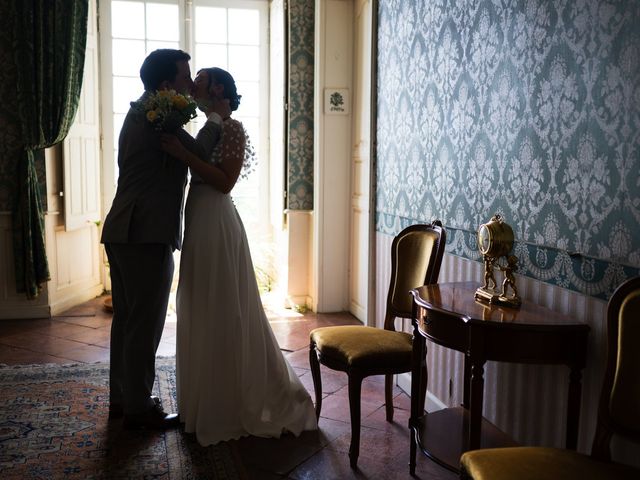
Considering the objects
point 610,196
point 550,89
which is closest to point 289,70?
point 550,89

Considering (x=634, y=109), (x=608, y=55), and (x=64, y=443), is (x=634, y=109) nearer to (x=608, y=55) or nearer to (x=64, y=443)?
(x=608, y=55)

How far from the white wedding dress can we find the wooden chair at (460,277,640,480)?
1368mm

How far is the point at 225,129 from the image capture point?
289 centimetres

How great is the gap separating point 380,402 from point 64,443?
1587mm

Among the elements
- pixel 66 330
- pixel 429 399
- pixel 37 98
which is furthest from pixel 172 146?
pixel 37 98

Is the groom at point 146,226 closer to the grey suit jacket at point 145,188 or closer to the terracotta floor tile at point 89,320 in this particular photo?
the grey suit jacket at point 145,188

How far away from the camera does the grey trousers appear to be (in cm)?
280

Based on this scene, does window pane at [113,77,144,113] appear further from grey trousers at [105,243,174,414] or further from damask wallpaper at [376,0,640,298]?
grey trousers at [105,243,174,414]

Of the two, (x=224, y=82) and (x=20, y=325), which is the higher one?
(x=224, y=82)

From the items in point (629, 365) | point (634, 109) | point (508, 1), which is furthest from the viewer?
point (508, 1)

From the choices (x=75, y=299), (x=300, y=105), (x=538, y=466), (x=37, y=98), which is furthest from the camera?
(x=75, y=299)

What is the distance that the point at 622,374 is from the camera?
1669 millimetres

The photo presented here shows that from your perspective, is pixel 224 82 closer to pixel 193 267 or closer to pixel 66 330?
pixel 193 267

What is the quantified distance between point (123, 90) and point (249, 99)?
1.22m
